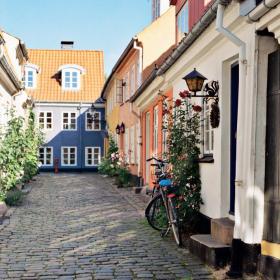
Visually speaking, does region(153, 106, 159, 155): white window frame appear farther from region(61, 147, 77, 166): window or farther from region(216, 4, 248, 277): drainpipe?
region(61, 147, 77, 166): window

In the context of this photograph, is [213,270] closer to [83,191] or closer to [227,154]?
[227,154]

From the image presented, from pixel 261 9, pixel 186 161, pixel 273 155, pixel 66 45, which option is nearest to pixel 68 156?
pixel 66 45

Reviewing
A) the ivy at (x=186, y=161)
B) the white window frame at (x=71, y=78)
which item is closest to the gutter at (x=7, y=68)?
the ivy at (x=186, y=161)

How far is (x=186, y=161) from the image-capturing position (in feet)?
28.4

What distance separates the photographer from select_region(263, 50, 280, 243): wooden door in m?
5.49

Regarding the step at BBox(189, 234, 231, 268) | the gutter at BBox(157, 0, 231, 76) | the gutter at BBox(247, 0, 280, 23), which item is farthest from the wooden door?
the gutter at BBox(157, 0, 231, 76)

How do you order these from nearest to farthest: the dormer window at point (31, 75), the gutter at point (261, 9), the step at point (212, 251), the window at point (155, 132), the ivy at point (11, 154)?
the gutter at point (261, 9) < the step at point (212, 251) < the ivy at point (11, 154) < the window at point (155, 132) < the dormer window at point (31, 75)

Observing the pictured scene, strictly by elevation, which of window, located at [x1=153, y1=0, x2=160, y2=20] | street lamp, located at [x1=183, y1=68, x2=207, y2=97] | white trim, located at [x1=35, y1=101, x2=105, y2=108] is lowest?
street lamp, located at [x1=183, y1=68, x2=207, y2=97]

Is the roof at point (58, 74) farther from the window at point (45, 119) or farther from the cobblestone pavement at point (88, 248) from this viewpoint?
the cobblestone pavement at point (88, 248)

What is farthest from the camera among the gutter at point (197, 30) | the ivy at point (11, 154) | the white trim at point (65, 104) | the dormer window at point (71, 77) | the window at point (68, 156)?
the dormer window at point (71, 77)

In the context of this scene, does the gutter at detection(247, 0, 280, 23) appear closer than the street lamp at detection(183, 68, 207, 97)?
Yes

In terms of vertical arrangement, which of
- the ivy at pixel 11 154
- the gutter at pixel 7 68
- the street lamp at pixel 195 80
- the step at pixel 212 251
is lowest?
the step at pixel 212 251

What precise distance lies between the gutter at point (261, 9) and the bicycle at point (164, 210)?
3.53m

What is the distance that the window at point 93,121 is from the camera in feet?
120
